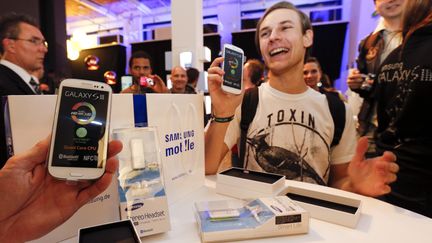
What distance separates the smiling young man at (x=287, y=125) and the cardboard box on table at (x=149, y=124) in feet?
0.64

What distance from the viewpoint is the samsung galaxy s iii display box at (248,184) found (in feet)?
2.38

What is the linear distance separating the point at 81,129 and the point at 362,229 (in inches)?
25.5

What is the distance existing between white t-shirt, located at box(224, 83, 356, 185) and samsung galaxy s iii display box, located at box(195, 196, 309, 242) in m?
0.48

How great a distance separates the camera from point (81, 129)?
1.74 feet

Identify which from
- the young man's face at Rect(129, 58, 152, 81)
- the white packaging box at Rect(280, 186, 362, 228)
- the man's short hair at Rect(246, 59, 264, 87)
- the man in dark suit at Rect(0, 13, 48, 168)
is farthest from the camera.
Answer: the young man's face at Rect(129, 58, 152, 81)

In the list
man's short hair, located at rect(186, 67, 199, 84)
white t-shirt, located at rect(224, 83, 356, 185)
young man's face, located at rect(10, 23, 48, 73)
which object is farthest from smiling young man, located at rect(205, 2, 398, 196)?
young man's face, located at rect(10, 23, 48, 73)

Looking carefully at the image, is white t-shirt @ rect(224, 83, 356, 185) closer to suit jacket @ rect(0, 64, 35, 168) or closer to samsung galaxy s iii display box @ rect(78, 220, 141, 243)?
samsung galaxy s iii display box @ rect(78, 220, 141, 243)

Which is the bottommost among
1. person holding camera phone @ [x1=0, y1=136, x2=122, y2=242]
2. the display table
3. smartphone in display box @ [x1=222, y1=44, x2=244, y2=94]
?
the display table

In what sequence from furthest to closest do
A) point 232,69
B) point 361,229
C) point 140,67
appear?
point 140,67
point 232,69
point 361,229

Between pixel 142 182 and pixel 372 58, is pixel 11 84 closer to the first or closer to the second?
pixel 142 182

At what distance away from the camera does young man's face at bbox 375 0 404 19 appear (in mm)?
1303

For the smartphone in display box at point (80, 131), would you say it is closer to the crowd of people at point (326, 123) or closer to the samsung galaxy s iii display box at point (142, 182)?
the samsung galaxy s iii display box at point (142, 182)

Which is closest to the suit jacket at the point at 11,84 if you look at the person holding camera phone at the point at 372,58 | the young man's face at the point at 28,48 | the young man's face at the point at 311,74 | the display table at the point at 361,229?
the young man's face at the point at 28,48

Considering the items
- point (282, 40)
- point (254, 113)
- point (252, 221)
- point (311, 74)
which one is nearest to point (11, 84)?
point (254, 113)
